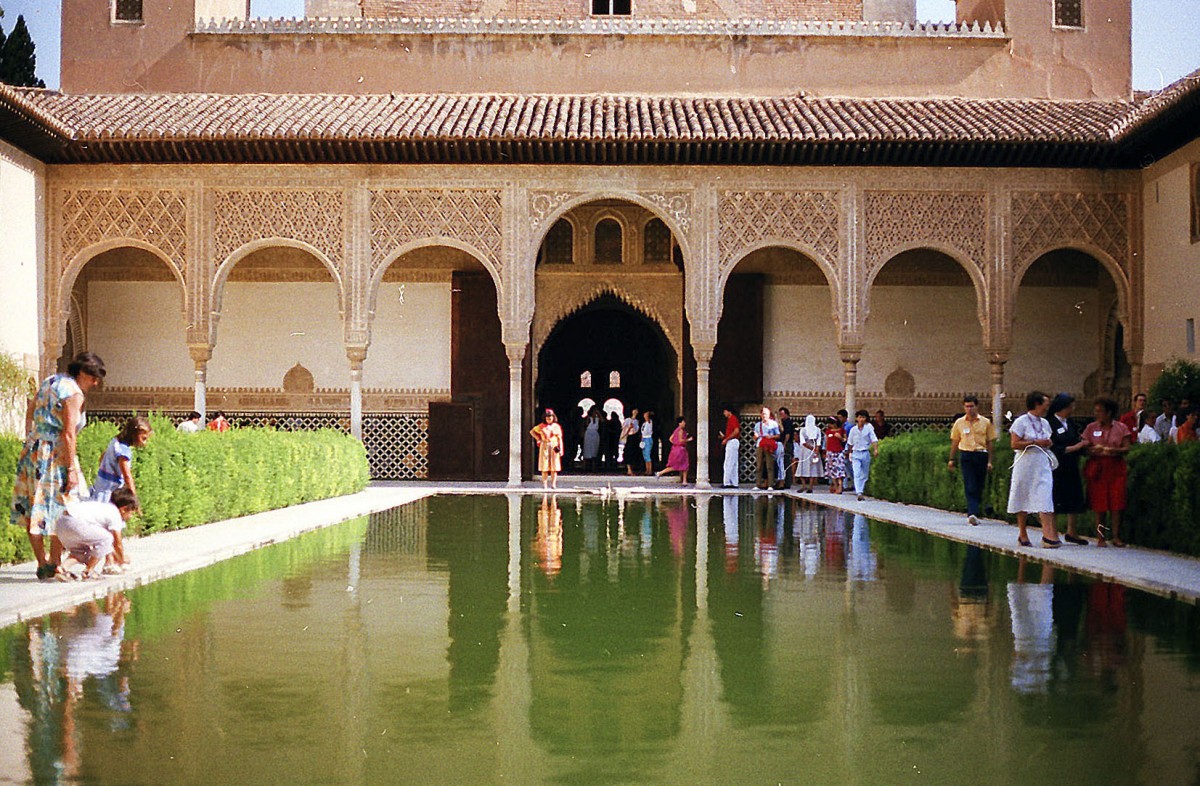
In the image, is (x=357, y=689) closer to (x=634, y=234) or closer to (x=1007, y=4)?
(x=634, y=234)

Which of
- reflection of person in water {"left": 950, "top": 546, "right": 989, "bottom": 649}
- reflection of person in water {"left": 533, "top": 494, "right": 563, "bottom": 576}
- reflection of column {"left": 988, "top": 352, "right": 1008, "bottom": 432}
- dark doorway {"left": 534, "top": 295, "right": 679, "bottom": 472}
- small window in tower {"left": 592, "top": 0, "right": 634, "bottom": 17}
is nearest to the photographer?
reflection of person in water {"left": 950, "top": 546, "right": 989, "bottom": 649}

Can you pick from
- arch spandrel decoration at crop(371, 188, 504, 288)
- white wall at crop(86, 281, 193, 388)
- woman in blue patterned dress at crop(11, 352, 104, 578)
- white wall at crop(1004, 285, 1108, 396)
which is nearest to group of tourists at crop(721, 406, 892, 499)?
white wall at crop(1004, 285, 1108, 396)

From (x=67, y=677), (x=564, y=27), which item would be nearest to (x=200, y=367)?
(x=564, y=27)

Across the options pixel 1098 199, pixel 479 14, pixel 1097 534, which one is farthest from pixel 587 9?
pixel 1097 534

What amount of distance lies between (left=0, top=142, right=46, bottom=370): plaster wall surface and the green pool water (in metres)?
12.1

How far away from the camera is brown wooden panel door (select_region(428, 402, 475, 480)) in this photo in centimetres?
2250

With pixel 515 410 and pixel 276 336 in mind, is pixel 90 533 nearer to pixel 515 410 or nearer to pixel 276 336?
pixel 515 410

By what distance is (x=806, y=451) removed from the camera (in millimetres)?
20391

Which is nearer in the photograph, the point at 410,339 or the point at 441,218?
the point at 441,218

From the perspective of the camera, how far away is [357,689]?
4711 millimetres

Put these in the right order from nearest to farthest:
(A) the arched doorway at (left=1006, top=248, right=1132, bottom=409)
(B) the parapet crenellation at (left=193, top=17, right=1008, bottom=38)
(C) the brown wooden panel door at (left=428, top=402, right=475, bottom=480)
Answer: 1. (C) the brown wooden panel door at (left=428, top=402, right=475, bottom=480)
2. (A) the arched doorway at (left=1006, top=248, right=1132, bottom=409)
3. (B) the parapet crenellation at (left=193, top=17, right=1008, bottom=38)

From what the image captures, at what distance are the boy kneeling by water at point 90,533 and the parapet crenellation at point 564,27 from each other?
55.5 ft

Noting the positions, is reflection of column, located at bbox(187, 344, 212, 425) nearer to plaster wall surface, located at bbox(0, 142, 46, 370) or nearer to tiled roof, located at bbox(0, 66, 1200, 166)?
plaster wall surface, located at bbox(0, 142, 46, 370)

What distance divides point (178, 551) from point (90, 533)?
6.56 feet
